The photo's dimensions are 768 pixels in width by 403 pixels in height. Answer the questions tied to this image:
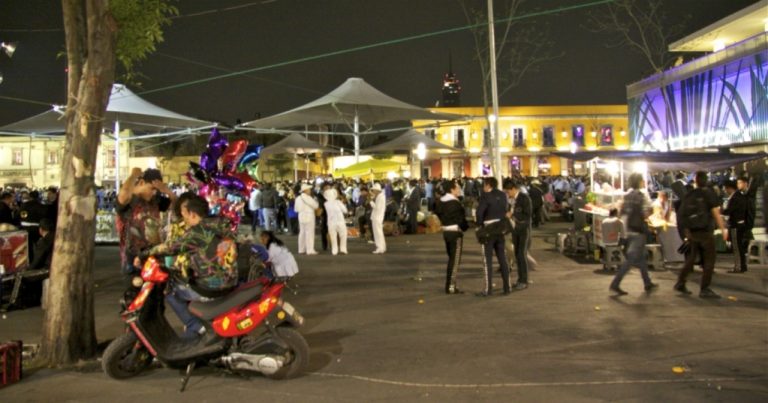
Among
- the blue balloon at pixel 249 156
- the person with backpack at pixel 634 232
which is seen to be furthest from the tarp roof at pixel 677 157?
the blue balloon at pixel 249 156

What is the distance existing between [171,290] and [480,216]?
16.2 ft

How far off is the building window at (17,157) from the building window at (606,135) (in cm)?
5281

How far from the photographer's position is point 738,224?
11484 millimetres

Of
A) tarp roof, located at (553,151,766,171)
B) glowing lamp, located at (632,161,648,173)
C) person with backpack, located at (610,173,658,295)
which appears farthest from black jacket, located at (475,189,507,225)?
glowing lamp, located at (632,161,648,173)

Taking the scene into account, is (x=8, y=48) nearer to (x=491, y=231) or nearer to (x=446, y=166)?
(x=491, y=231)

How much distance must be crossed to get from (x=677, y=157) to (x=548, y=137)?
52920 millimetres

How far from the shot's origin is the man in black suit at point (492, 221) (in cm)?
950

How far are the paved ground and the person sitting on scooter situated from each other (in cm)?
82

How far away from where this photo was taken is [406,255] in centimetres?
1493

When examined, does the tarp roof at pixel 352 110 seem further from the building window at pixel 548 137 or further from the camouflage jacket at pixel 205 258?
the building window at pixel 548 137

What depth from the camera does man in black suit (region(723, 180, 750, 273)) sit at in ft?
36.9

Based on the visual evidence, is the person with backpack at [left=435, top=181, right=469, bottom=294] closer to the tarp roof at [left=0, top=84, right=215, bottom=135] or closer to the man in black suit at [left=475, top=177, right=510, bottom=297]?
the man in black suit at [left=475, top=177, right=510, bottom=297]

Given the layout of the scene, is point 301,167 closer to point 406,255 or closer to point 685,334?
point 406,255

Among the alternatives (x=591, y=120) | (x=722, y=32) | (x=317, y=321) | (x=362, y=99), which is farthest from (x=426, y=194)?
(x=591, y=120)
